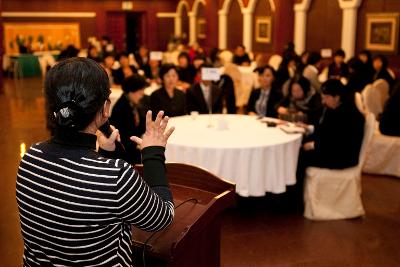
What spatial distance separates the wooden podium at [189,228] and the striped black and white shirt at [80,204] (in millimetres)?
261

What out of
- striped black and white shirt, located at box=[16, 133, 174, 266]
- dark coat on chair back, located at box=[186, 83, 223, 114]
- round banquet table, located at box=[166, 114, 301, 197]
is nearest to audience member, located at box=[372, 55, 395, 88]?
dark coat on chair back, located at box=[186, 83, 223, 114]

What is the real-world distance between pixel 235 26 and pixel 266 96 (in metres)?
10.1

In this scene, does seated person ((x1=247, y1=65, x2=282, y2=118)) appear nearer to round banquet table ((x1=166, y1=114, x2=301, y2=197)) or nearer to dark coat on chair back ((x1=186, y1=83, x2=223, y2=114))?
dark coat on chair back ((x1=186, y1=83, x2=223, y2=114))

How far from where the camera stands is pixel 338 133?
4.44m

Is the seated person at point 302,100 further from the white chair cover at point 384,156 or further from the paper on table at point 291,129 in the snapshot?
the white chair cover at point 384,156

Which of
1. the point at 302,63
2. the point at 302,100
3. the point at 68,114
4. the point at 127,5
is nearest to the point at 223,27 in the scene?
the point at 127,5

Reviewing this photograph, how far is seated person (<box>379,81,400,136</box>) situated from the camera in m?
5.72

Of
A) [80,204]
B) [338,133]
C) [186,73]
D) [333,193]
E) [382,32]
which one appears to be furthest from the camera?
[382,32]

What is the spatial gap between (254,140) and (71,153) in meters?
3.10

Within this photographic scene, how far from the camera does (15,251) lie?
12.6 feet

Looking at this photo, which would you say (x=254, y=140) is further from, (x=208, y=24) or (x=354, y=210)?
(x=208, y=24)

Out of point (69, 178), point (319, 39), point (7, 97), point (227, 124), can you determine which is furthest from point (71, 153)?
point (7, 97)

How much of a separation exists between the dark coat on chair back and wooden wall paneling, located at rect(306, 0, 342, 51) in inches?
225

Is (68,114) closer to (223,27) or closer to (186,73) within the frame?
(186,73)
